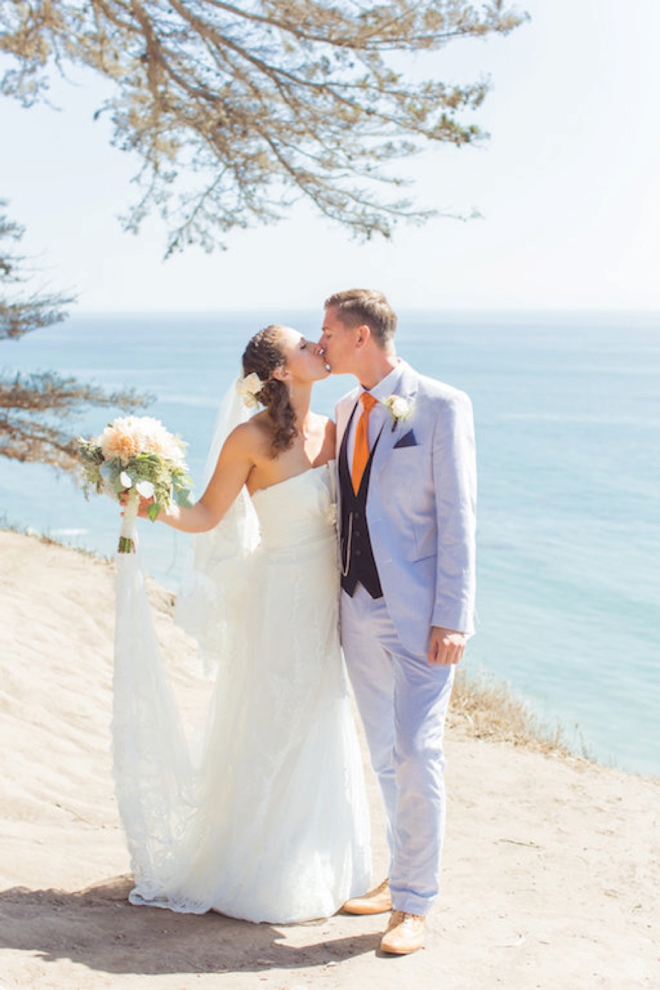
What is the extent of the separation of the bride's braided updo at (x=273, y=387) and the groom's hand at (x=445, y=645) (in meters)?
0.90

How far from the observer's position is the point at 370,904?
4.00 metres

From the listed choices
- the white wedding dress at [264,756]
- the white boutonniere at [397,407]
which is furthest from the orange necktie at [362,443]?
the white wedding dress at [264,756]

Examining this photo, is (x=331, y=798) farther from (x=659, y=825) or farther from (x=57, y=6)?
(x=57, y=6)

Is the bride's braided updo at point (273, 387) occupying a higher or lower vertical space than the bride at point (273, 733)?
higher

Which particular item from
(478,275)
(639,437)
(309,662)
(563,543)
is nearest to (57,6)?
(309,662)

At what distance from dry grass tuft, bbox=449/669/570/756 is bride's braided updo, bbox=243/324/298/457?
349 cm

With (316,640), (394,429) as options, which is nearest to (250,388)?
(394,429)

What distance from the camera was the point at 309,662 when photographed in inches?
157

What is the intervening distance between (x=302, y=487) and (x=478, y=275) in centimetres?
8694

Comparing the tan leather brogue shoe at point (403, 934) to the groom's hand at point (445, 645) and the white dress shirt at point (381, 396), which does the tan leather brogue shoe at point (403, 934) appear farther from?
the white dress shirt at point (381, 396)

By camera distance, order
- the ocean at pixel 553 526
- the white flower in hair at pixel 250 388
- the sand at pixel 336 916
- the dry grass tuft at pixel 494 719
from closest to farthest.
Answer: the sand at pixel 336 916 < the white flower in hair at pixel 250 388 < the dry grass tuft at pixel 494 719 < the ocean at pixel 553 526

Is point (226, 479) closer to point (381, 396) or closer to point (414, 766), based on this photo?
point (381, 396)

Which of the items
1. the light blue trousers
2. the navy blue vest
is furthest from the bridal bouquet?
the light blue trousers

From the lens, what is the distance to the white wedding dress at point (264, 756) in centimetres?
395
